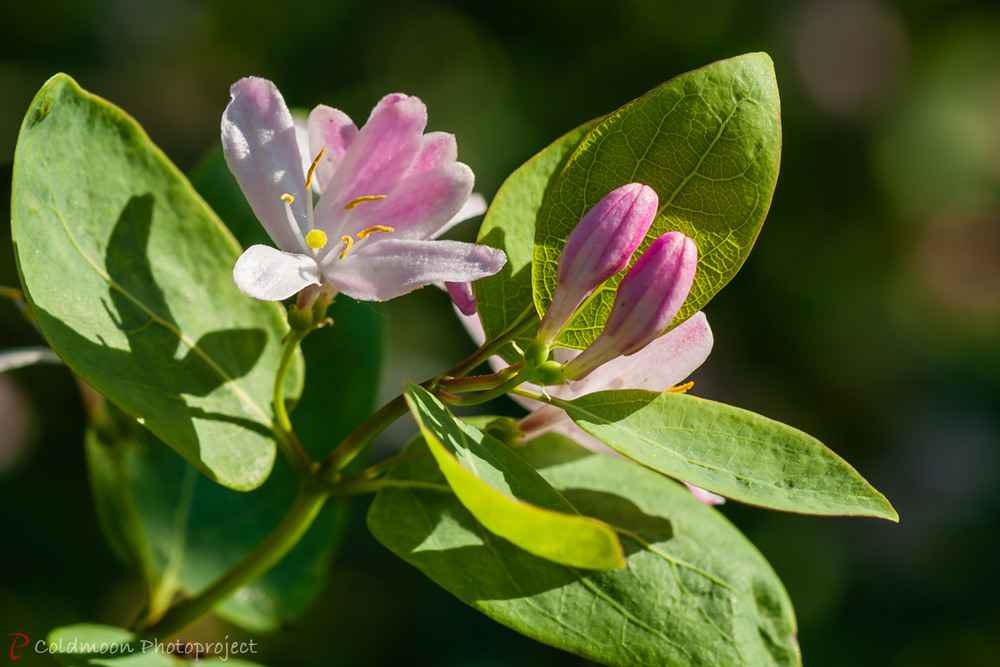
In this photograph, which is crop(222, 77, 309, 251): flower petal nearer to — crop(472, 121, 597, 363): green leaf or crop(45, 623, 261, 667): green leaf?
crop(472, 121, 597, 363): green leaf

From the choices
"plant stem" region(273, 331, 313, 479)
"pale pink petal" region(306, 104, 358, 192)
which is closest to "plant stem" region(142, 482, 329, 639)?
"plant stem" region(273, 331, 313, 479)

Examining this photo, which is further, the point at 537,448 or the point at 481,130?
the point at 481,130

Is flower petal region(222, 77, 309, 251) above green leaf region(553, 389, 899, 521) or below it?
above

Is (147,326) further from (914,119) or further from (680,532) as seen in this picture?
(914,119)

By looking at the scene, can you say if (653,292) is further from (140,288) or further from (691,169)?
(140,288)

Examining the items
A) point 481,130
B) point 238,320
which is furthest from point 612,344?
point 481,130

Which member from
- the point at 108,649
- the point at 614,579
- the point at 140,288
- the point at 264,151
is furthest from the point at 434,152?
the point at 108,649

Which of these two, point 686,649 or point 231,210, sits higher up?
point 231,210
